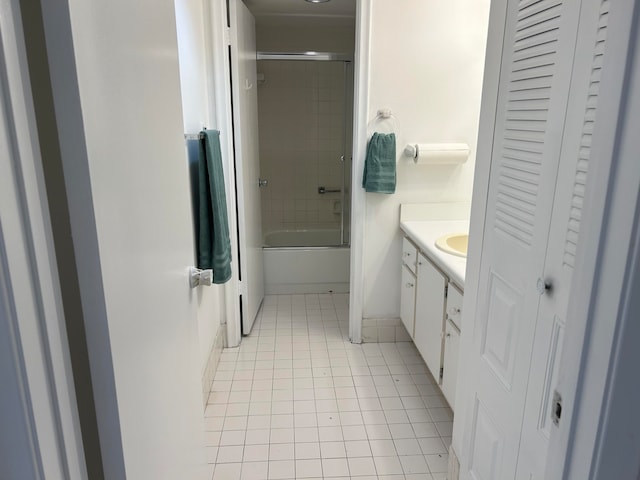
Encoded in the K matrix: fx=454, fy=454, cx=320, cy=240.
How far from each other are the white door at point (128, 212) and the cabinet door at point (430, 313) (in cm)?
129

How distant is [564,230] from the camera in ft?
3.32

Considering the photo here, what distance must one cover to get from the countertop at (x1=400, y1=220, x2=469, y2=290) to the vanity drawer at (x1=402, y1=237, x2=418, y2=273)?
0.19 ft

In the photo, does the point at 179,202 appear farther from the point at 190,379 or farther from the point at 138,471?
the point at 138,471

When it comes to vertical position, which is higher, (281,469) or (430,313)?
(430,313)

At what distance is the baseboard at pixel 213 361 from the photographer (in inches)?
93.0

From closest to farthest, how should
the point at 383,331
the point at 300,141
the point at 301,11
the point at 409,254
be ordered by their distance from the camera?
the point at 409,254, the point at 383,331, the point at 301,11, the point at 300,141

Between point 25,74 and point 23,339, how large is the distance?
13.8 inches

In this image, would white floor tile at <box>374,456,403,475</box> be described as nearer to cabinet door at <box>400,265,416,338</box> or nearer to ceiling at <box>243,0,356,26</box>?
cabinet door at <box>400,265,416,338</box>

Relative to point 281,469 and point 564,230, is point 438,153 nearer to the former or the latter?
point 564,230

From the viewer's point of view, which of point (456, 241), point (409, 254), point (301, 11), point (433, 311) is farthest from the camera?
point (301, 11)

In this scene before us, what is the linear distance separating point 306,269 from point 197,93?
5.98ft

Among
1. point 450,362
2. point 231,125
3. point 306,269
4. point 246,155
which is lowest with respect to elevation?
point 306,269

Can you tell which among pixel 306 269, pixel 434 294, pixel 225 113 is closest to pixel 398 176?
pixel 434 294

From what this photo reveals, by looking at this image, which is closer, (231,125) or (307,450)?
(307,450)
